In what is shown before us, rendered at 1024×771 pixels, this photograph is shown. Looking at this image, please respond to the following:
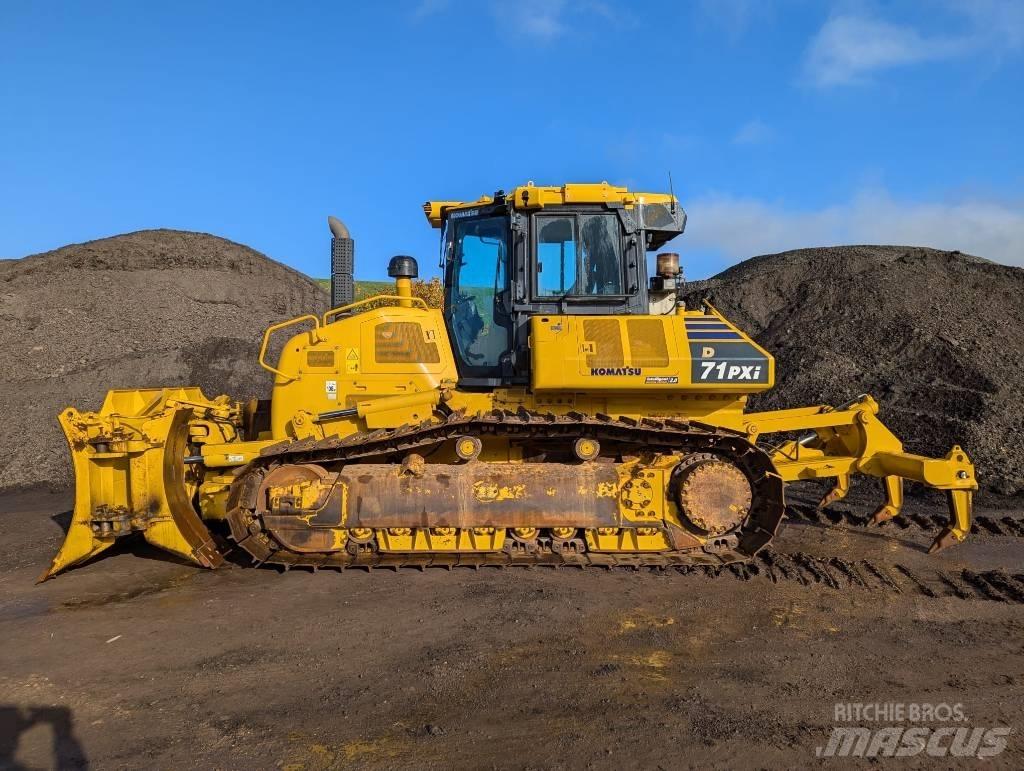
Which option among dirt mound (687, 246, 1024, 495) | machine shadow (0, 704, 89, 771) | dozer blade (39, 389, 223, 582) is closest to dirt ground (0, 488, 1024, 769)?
machine shadow (0, 704, 89, 771)

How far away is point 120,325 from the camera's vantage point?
57.2ft

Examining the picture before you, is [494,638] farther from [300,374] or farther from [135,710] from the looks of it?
[300,374]

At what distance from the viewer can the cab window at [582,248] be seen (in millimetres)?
6395

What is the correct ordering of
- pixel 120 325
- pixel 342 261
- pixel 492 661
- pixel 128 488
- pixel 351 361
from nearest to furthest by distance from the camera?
1. pixel 492 661
2. pixel 128 488
3. pixel 351 361
4. pixel 342 261
5. pixel 120 325

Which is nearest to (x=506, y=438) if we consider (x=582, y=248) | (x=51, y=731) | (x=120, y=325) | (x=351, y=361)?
(x=351, y=361)

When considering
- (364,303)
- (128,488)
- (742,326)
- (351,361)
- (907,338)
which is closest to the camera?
(128,488)

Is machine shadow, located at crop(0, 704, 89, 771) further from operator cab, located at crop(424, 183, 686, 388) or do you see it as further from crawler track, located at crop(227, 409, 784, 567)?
operator cab, located at crop(424, 183, 686, 388)

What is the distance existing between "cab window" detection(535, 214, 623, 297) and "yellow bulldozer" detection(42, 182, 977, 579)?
0.7 inches

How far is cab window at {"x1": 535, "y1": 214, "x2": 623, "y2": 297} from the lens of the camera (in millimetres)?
6395

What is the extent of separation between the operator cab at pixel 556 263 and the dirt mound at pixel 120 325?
Answer: 373 inches

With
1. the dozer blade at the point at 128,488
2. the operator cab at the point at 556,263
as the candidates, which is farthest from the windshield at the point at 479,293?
the dozer blade at the point at 128,488

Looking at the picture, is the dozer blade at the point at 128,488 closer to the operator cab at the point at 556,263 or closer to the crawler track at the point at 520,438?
the crawler track at the point at 520,438

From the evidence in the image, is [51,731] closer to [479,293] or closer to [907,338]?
[479,293]

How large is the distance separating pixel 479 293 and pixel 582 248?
3.53ft
